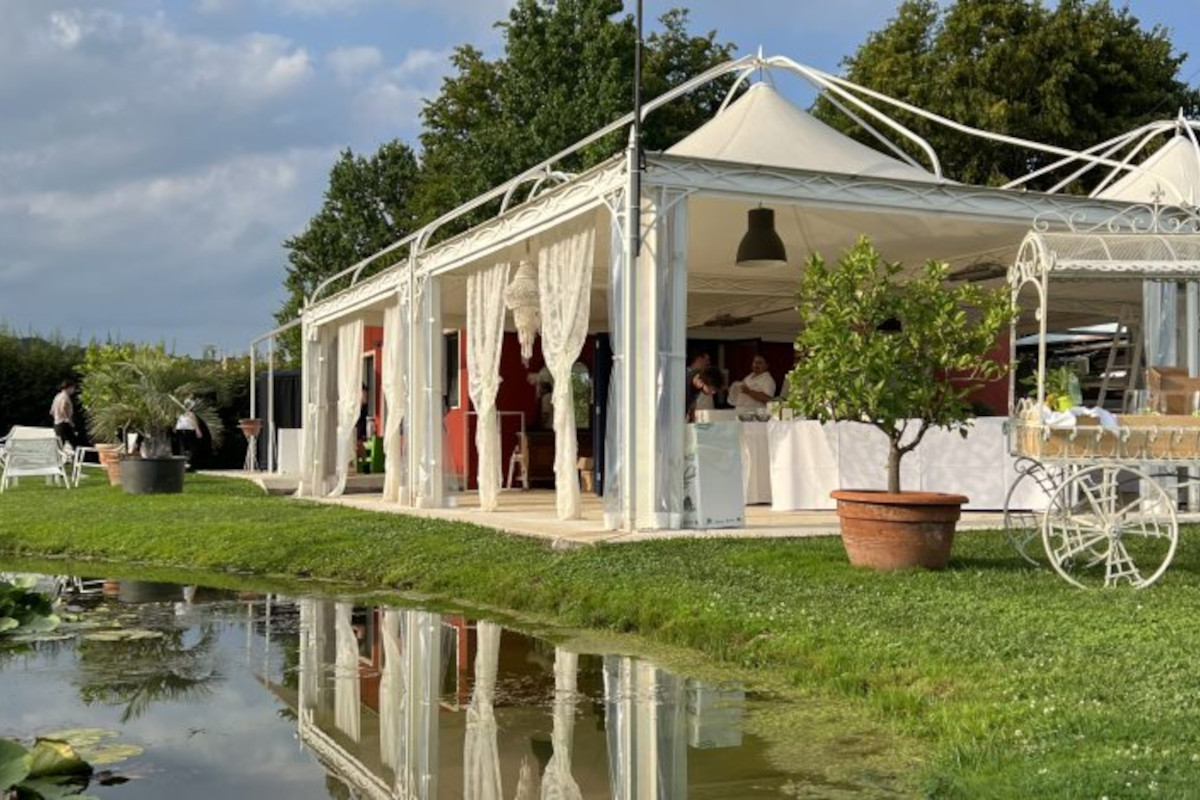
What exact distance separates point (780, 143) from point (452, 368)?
333 inches

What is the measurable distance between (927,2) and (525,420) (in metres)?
12.9

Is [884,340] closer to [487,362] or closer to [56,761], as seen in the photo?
[56,761]

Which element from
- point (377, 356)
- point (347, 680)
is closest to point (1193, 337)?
point (347, 680)

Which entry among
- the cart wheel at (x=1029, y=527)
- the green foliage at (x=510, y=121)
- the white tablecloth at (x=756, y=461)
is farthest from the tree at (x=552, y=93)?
the cart wheel at (x=1029, y=527)

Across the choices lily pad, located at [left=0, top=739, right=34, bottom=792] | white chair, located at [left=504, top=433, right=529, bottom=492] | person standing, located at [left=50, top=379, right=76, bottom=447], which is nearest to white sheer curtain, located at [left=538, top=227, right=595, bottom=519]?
white chair, located at [left=504, top=433, right=529, bottom=492]

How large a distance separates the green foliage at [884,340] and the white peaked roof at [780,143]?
3.96 metres

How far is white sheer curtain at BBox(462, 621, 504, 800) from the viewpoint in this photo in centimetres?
348

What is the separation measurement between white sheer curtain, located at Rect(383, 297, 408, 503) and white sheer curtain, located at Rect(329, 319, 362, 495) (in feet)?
4.54

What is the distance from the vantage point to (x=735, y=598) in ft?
19.3

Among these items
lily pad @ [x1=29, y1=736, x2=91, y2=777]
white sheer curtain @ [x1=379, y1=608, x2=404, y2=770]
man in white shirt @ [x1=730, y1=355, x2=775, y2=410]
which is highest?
man in white shirt @ [x1=730, y1=355, x2=775, y2=410]

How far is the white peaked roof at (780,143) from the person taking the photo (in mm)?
10609

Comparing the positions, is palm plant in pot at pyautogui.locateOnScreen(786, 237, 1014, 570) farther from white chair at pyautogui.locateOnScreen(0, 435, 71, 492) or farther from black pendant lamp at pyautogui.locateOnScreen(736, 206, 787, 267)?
white chair at pyautogui.locateOnScreen(0, 435, 71, 492)

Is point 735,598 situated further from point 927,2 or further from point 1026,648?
point 927,2

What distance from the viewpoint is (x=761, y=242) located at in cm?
976
